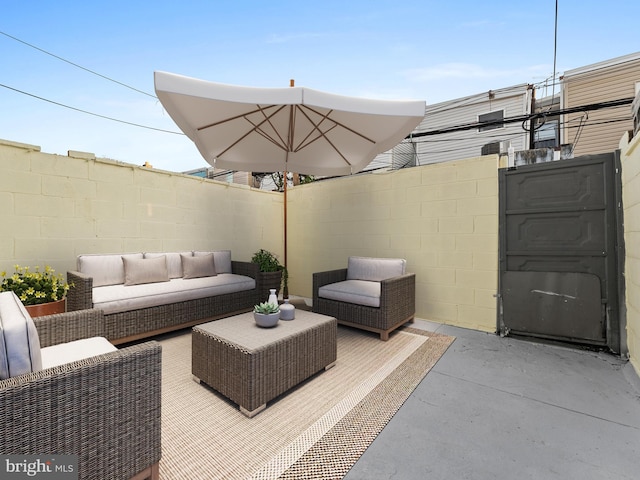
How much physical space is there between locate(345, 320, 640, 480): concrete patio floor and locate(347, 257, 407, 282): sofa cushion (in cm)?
145

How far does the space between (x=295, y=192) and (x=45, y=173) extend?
144 inches

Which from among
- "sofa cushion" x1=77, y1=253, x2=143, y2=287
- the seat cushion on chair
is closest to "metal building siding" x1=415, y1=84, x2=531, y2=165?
the seat cushion on chair

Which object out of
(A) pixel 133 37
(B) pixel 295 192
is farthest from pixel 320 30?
(A) pixel 133 37

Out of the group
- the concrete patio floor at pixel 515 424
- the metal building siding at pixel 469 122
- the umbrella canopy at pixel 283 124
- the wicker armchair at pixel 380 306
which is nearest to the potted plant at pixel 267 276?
the wicker armchair at pixel 380 306

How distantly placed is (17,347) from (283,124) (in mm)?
2794

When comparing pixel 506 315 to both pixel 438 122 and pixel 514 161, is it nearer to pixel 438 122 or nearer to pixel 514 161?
pixel 514 161

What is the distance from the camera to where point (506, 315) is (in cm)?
346

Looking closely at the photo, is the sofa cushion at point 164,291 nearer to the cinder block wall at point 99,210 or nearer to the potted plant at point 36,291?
the potted plant at point 36,291

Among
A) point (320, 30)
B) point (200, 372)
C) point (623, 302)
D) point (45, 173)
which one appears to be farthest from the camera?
point (320, 30)

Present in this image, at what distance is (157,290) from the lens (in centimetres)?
327

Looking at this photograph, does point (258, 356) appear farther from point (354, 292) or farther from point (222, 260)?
point (222, 260)

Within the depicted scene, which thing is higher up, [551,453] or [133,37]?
[133,37]

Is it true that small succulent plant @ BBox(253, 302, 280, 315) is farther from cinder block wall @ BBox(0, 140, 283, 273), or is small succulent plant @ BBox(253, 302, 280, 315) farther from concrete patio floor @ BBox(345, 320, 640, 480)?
cinder block wall @ BBox(0, 140, 283, 273)

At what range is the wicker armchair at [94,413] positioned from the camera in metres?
0.96
